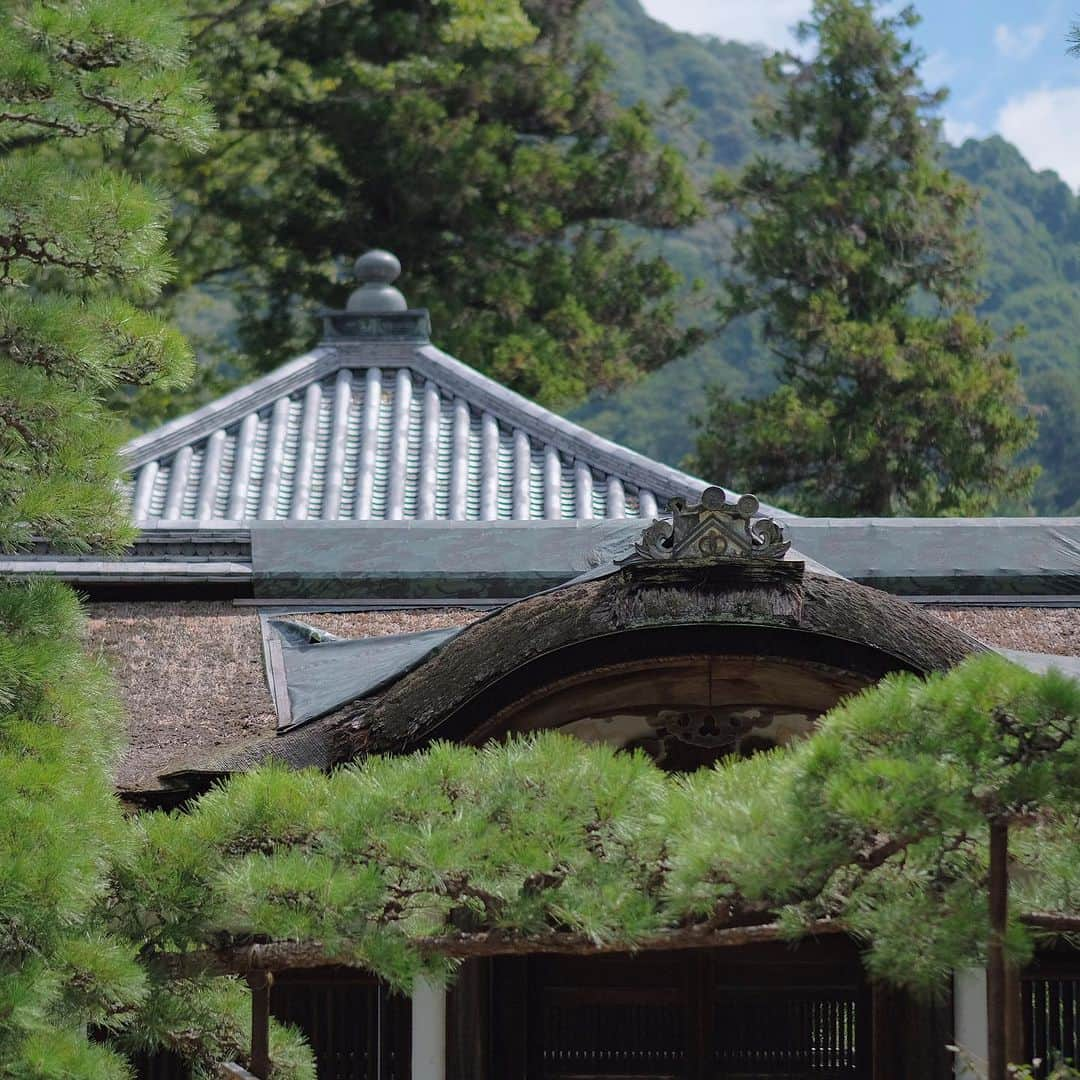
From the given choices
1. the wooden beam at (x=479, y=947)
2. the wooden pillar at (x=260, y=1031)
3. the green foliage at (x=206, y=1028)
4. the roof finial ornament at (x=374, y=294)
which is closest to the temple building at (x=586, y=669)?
the wooden beam at (x=479, y=947)

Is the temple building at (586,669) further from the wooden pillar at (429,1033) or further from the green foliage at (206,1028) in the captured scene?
the green foliage at (206,1028)

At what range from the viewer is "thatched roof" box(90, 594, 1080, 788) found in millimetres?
5578

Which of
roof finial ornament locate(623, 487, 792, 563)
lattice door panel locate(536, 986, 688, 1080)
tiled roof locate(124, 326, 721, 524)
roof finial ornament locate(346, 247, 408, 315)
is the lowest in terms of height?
lattice door panel locate(536, 986, 688, 1080)

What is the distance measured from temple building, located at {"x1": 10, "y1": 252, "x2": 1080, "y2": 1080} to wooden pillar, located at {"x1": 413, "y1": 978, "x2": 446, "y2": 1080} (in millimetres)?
10

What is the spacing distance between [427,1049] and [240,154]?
14.6 m

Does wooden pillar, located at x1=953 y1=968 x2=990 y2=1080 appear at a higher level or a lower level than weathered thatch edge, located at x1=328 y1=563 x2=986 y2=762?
lower

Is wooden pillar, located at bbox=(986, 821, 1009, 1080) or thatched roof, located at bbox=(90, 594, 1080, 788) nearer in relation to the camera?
wooden pillar, located at bbox=(986, 821, 1009, 1080)

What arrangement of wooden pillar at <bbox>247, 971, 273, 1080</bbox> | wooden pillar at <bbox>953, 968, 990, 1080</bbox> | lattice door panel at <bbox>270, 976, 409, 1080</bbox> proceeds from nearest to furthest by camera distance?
wooden pillar at <bbox>247, 971, 273, 1080</bbox> → wooden pillar at <bbox>953, 968, 990, 1080</bbox> → lattice door panel at <bbox>270, 976, 409, 1080</bbox>

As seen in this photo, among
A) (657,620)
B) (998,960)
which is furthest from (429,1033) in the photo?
(998,960)

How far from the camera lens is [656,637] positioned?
5.11m

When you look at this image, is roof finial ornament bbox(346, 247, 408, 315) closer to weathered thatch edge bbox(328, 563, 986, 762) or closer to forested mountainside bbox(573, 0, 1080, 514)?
weathered thatch edge bbox(328, 563, 986, 762)

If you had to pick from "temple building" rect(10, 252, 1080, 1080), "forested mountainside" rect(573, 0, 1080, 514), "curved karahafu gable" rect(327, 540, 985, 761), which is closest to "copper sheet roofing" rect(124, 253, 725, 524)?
"temple building" rect(10, 252, 1080, 1080)

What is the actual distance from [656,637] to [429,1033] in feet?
5.42

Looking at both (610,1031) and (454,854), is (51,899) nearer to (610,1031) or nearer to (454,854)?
(454,854)
